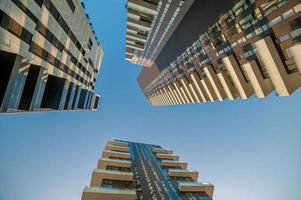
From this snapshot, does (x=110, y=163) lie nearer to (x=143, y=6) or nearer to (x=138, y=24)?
(x=138, y=24)

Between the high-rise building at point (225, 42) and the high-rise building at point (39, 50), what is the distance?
42.4ft

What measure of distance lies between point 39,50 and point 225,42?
73.3ft

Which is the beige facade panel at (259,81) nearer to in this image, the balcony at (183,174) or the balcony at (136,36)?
the balcony at (136,36)

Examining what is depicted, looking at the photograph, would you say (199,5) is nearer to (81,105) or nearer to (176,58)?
(176,58)

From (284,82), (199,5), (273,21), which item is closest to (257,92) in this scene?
(284,82)

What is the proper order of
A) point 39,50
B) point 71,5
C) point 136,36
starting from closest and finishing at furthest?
point 39,50 → point 71,5 → point 136,36

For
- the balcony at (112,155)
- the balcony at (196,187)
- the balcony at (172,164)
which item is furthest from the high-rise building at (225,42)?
the balcony at (112,155)

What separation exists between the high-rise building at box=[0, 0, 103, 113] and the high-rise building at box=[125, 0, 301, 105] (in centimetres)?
1292

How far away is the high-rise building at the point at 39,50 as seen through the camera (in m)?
15.6

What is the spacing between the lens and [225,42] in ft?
90.9

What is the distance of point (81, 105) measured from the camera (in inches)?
1710

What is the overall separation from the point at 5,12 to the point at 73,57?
704 inches

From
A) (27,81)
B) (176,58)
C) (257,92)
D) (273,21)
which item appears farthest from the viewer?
(176,58)

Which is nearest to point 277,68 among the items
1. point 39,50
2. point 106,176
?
point 39,50
